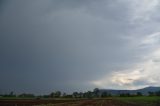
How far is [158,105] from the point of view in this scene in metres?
79.1

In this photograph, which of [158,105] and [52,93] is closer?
[158,105]

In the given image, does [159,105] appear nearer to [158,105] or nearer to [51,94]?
[158,105]

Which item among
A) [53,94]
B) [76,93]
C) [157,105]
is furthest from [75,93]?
[157,105]

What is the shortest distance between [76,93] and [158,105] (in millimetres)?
112947

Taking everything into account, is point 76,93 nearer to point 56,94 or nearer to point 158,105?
point 56,94

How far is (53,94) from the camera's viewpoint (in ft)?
625

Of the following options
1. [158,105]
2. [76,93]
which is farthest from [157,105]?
[76,93]

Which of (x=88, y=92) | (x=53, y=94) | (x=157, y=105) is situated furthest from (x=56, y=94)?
(x=157, y=105)

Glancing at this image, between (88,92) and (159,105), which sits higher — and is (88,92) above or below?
above

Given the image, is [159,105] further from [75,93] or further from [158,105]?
[75,93]

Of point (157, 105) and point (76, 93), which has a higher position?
point (76, 93)

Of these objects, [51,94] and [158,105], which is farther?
[51,94]

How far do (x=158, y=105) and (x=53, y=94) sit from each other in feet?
384

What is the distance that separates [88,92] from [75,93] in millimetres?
11038
